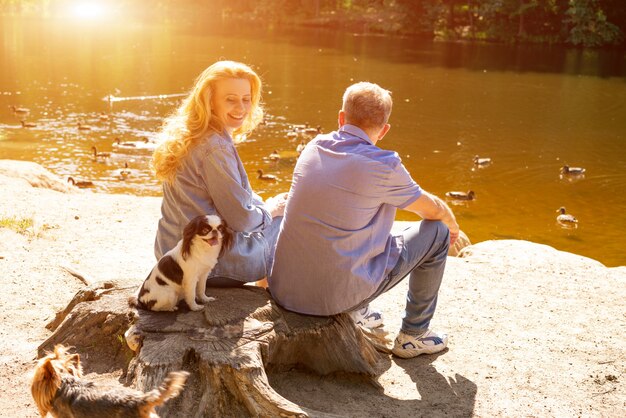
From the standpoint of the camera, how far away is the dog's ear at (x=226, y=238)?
4534 mm

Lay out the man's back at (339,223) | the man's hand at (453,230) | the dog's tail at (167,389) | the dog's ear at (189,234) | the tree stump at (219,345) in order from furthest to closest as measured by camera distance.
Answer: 1. the man's hand at (453,230)
2. the man's back at (339,223)
3. the dog's ear at (189,234)
4. the tree stump at (219,345)
5. the dog's tail at (167,389)

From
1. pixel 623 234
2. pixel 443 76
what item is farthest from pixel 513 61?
pixel 623 234

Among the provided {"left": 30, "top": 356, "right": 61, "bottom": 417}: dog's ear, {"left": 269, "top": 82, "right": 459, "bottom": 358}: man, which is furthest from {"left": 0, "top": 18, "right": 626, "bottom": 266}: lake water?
{"left": 30, "top": 356, "right": 61, "bottom": 417}: dog's ear

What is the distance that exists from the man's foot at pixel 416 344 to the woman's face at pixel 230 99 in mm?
2156

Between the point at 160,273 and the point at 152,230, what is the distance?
5411 mm

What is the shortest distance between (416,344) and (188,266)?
2.07 m

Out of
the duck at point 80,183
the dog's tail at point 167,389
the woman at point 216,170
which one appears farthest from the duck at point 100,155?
the dog's tail at point 167,389

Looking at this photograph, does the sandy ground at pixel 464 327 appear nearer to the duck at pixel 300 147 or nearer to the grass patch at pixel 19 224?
the grass patch at pixel 19 224

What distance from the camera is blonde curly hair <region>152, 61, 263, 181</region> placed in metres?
4.72

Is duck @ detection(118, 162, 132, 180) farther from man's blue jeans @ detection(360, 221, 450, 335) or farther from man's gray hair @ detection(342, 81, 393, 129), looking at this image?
man's gray hair @ detection(342, 81, 393, 129)

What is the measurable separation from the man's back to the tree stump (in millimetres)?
217

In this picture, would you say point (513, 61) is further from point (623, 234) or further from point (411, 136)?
point (623, 234)

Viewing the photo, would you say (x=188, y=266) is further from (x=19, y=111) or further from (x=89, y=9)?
(x=89, y=9)

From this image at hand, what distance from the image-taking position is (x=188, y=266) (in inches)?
175
